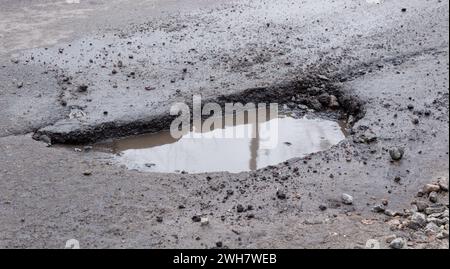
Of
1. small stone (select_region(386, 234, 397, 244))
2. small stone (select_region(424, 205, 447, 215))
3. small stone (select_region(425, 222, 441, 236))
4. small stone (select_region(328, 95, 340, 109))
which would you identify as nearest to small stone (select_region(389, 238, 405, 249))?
small stone (select_region(386, 234, 397, 244))

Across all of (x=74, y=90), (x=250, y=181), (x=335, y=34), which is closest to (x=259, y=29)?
(x=335, y=34)

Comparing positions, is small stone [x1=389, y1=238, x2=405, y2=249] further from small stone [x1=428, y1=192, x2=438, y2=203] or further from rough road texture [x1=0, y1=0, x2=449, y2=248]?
small stone [x1=428, y1=192, x2=438, y2=203]

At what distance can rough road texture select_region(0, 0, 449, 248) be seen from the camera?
4219mm

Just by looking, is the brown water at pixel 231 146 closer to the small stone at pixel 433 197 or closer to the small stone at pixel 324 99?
the small stone at pixel 324 99

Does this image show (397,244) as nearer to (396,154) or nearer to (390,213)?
(390,213)

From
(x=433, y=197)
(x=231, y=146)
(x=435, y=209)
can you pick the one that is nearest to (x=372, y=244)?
(x=435, y=209)

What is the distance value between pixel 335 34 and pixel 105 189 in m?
4.00

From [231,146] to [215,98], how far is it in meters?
0.71

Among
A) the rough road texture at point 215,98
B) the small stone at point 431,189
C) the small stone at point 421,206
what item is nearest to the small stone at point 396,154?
the rough road texture at point 215,98

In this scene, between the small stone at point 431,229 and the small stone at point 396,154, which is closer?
the small stone at point 431,229

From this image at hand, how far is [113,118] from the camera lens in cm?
574

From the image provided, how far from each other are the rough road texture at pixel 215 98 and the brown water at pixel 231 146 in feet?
0.78

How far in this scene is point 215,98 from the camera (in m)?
6.07

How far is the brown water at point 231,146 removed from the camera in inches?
208
